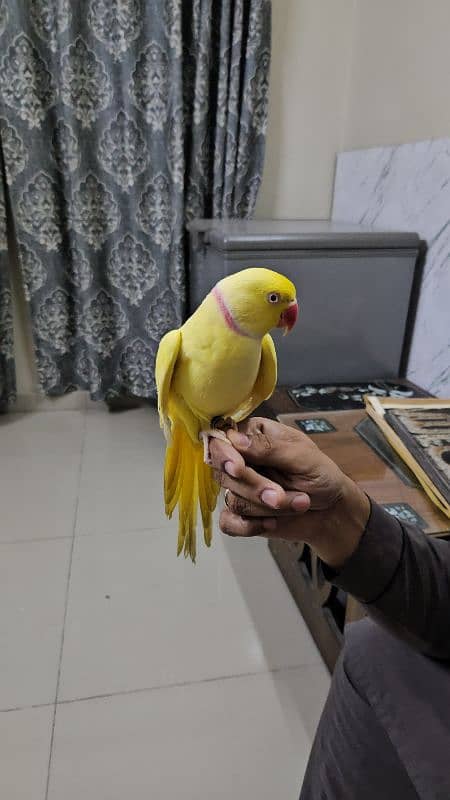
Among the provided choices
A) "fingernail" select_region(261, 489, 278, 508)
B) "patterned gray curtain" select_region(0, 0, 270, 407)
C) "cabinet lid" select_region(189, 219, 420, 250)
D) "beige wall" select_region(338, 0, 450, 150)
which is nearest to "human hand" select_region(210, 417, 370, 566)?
"fingernail" select_region(261, 489, 278, 508)

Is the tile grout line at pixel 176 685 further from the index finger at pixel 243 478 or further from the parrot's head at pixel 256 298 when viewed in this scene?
the parrot's head at pixel 256 298

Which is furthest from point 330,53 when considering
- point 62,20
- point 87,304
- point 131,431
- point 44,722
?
point 44,722

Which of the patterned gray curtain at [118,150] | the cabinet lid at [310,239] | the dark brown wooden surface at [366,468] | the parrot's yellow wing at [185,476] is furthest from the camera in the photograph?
the patterned gray curtain at [118,150]

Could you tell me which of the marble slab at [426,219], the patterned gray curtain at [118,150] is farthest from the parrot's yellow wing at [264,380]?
the patterned gray curtain at [118,150]

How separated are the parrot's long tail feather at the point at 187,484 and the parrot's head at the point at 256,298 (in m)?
0.16

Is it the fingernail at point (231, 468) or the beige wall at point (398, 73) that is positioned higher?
the beige wall at point (398, 73)

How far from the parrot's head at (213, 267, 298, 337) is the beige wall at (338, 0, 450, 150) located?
1.13 metres

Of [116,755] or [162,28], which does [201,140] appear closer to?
[162,28]

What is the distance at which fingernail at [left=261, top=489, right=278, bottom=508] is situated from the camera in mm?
526

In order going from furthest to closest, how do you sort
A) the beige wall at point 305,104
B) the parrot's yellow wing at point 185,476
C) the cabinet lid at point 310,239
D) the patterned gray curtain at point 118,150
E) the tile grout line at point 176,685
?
the beige wall at point 305,104 < the patterned gray curtain at point 118,150 < the cabinet lid at point 310,239 < the tile grout line at point 176,685 < the parrot's yellow wing at point 185,476

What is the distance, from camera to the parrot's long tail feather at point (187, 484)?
598 mm

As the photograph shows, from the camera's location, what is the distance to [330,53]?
6.42 ft

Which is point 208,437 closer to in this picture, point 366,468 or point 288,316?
point 288,316

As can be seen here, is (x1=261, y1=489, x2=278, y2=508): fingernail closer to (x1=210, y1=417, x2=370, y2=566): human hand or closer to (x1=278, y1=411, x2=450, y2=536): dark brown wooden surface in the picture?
(x1=210, y1=417, x2=370, y2=566): human hand
